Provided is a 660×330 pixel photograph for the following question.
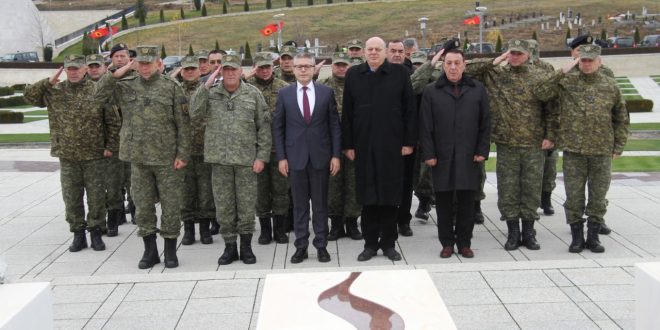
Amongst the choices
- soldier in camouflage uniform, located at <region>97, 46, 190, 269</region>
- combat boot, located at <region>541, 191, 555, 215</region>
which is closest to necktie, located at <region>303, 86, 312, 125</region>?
soldier in camouflage uniform, located at <region>97, 46, 190, 269</region>

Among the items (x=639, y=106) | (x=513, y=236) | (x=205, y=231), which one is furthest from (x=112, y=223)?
(x=639, y=106)

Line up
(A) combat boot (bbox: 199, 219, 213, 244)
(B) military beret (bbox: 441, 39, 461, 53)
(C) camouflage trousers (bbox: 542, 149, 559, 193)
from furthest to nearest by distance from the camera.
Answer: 1. (C) camouflage trousers (bbox: 542, 149, 559, 193)
2. (A) combat boot (bbox: 199, 219, 213, 244)
3. (B) military beret (bbox: 441, 39, 461, 53)

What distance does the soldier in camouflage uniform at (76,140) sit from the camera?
7609 mm

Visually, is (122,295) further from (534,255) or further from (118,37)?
(118,37)

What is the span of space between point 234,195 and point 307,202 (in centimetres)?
71

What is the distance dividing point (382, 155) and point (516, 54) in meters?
1.71

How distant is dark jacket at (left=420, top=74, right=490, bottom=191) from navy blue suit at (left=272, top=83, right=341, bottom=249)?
89 centimetres

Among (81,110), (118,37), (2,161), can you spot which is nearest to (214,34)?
(118,37)

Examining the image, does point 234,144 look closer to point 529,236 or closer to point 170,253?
point 170,253

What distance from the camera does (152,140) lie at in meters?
6.91

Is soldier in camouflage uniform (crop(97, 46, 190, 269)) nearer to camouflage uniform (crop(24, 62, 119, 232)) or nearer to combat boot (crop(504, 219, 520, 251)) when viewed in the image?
camouflage uniform (crop(24, 62, 119, 232))

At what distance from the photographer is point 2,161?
14.9 metres

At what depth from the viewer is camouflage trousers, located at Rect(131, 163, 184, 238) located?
7008 mm

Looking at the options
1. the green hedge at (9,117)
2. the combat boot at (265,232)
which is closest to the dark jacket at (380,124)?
the combat boot at (265,232)
